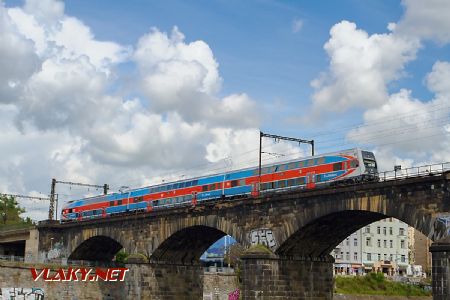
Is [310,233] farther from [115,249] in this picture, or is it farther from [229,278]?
[115,249]

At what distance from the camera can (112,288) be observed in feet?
239

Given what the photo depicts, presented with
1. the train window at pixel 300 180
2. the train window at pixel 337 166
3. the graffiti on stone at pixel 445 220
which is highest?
the train window at pixel 337 166

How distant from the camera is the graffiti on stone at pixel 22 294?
64.2 metres

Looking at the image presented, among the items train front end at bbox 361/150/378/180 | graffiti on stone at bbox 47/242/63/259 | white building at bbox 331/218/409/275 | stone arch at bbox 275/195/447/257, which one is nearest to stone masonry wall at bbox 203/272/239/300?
graffiti on stone at bbox 47/242/63/259

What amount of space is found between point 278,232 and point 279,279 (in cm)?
359

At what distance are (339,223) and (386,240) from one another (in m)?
83.1

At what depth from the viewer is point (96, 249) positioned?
79.1 metres

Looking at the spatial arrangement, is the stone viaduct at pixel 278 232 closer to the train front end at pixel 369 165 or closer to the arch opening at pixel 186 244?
the arch opening at pixel 186 244

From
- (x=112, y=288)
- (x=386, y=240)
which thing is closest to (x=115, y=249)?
(x=112, y=288)

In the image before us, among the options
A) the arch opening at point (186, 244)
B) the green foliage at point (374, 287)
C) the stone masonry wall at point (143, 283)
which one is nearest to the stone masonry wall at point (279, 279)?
the arch opening at point (186, 244)

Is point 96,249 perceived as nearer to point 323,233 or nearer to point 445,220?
point 323,233

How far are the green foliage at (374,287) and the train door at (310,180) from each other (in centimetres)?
4482

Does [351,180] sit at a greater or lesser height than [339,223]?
greater

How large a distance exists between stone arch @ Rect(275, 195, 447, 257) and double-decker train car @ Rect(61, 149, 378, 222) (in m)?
3.13
